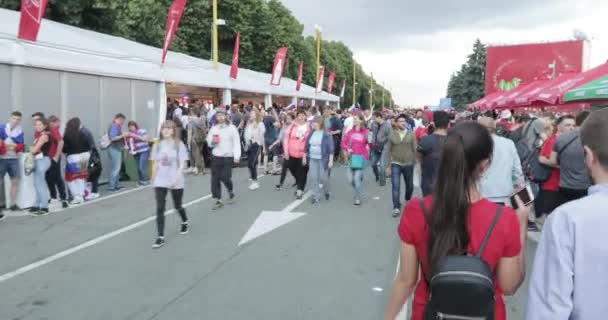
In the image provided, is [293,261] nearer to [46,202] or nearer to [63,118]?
[46,202]

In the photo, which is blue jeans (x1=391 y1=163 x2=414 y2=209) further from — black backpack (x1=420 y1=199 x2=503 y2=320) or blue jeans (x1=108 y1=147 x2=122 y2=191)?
black backpack (x1=420 y1=199 x2=503 y2=320)

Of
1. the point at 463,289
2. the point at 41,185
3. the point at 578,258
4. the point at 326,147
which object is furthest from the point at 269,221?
the point at 578,258

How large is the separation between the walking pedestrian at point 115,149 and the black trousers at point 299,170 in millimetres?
4002

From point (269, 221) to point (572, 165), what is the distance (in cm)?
442

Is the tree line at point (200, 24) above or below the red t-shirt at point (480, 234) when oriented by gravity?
above

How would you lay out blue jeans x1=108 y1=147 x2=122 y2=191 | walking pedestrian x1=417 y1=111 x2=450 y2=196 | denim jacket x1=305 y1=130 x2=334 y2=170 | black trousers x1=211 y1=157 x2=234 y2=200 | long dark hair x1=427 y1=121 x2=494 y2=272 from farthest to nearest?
blue jeans x1=108 y1=147 x2=122 y2=191, denim jacket x1=305 y1=130 x2=334 y2=170, black trousers x1=211 y1=157 x2=234 y2=200, walking pedestrian x1=417 y1=111 x2=450 y2=196, long dark hair x1=427 y1=121 x2=494 y2=272

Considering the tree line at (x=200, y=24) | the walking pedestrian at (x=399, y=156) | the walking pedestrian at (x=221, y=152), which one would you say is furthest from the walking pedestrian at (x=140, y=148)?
the tree line at (x=200, y=24)

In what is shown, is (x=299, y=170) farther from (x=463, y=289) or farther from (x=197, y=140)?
(x=463, y=289)

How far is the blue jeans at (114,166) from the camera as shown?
12.0m

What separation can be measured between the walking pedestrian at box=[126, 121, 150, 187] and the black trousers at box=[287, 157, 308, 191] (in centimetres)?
388

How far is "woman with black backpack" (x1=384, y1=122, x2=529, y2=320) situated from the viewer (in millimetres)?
1961

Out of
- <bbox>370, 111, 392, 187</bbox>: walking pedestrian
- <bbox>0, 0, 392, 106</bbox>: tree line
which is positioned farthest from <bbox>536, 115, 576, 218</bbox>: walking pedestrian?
<bbox>0, 0, 392, 106</bbox>: tree line

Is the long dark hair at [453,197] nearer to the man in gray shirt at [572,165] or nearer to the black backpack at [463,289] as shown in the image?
the black backpack at [463,289]

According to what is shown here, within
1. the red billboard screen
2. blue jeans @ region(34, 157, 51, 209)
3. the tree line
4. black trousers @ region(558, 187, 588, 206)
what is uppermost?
the tree line
